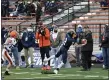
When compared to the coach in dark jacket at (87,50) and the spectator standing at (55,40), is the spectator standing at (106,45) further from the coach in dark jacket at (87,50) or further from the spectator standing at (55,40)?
the spectator standing at (55,40)

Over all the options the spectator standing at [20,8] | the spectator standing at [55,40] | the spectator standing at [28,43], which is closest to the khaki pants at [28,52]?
the spectator standing at [28,43]

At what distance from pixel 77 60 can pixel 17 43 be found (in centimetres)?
269

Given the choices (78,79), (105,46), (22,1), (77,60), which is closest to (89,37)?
(105,46)

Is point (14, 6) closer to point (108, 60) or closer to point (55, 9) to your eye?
point (55, 9)

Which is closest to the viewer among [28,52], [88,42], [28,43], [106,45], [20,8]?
[88,42]

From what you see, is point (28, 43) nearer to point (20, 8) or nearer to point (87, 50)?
point (87, 50)

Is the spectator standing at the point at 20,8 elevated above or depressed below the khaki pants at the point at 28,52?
above

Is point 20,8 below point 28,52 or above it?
above

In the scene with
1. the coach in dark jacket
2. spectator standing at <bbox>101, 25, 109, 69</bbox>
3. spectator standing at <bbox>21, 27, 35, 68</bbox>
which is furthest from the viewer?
spectator standing at <bbox>21, 27, 35, 68</bbox>

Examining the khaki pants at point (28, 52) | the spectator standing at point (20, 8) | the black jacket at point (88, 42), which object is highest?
the spectator standing at point (20, 8)

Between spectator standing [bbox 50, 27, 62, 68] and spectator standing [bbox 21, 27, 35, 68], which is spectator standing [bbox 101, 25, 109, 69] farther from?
spectator standing [bbox 21, 27, 35, 68]

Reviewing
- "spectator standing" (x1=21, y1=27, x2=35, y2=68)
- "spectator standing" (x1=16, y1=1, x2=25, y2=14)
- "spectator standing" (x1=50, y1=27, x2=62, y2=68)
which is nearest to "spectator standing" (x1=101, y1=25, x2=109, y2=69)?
"spectator standing" (x1=50, y1=27, x2=62, y2=68)

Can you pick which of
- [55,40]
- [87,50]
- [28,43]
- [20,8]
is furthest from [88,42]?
[20,8]

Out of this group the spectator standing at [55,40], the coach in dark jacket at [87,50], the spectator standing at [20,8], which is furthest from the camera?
the spectator standing at [20,8]
